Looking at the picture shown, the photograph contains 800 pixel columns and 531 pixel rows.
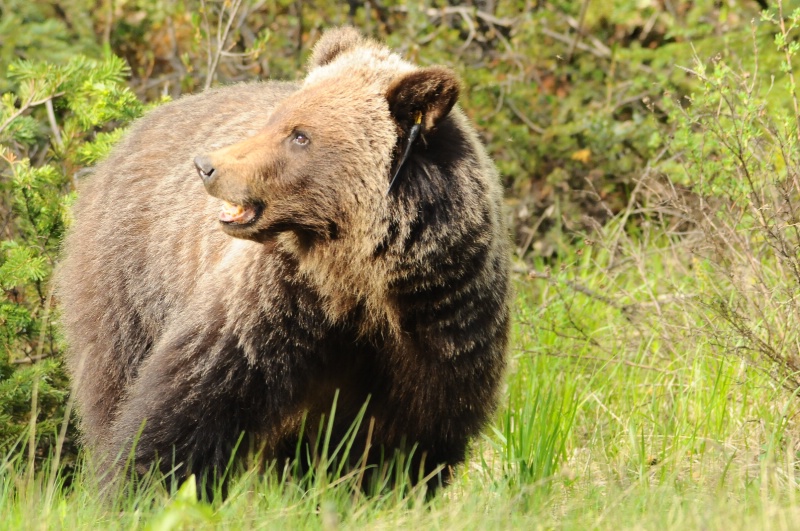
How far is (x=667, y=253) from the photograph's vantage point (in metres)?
7.49

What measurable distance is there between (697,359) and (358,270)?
236 cm

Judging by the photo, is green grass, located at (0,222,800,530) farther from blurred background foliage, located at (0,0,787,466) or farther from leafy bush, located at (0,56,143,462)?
blurred background foliage, located at (0,0,787,466)

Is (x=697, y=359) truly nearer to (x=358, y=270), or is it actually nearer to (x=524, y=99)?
(x=358, y=270)

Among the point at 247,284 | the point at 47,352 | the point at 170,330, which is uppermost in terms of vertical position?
the point at 247,284

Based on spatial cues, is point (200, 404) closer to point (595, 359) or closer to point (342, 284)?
point (342, 284)

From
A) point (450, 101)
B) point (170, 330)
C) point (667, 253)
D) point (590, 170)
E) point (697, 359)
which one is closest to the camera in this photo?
point (450, 101)

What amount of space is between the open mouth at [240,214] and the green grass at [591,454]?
97 cm

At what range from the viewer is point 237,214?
4.38m

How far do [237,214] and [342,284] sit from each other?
505 mm

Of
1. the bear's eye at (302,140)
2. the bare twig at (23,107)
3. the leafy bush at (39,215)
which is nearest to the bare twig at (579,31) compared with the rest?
the leafy bush at (39,215)

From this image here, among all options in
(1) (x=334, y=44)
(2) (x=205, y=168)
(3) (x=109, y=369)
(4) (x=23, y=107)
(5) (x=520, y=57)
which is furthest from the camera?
(5) (x=520, y=57)

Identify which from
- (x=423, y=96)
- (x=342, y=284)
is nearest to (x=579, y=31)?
(x=423, y=96)

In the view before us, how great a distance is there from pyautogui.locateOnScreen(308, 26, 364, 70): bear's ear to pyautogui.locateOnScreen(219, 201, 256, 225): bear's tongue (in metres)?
0.93

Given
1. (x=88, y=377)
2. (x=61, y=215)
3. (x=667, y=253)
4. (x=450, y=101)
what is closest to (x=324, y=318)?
(x=450, y=101)
